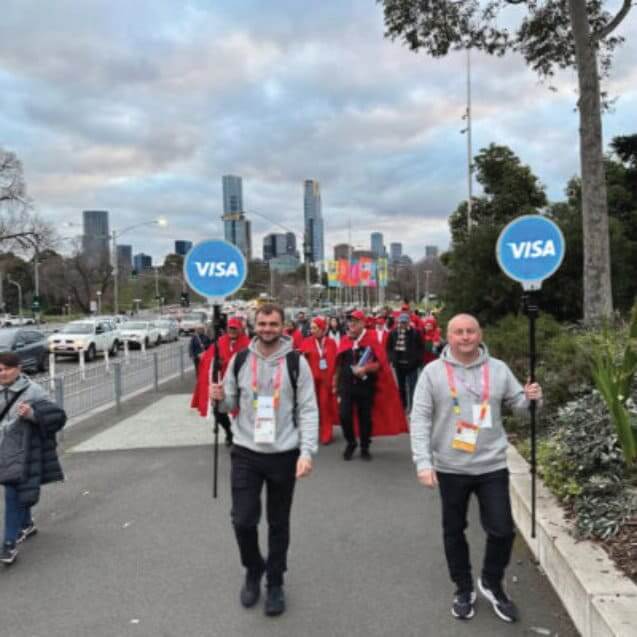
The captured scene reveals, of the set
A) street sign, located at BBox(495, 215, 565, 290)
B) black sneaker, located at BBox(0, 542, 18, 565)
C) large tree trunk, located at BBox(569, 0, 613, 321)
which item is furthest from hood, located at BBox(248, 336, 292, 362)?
large tree trunk, located at BBox(569, 0, 613, 321)

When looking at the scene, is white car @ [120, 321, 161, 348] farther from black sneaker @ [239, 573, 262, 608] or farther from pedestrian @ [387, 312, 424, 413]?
black sneaker @ [239, 573, 262, 608]

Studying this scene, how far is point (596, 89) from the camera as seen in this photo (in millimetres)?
9859

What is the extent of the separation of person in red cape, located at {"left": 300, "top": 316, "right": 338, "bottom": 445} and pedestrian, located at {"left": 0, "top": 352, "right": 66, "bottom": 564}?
13.3ft

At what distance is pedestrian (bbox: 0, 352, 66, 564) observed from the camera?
14.6ft

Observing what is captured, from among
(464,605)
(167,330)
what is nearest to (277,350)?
(464,605)

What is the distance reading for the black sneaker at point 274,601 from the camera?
3600 millimetres

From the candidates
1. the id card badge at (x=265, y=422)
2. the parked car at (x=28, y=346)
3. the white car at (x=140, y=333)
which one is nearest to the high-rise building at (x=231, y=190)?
the white car at (x=140, y=333)

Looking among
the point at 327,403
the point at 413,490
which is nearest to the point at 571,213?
the point at 327,403

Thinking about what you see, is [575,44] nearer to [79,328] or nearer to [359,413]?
[359,413]

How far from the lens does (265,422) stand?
3.60 meters

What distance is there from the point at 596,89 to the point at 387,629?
9.42m

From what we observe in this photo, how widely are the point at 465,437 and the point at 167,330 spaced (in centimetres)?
3516

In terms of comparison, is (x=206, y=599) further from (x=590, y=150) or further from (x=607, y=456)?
(x=590, y=150)

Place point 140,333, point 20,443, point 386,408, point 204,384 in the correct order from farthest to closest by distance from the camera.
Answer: point 140,333, point 204,384, point 386,408, point 20,443
